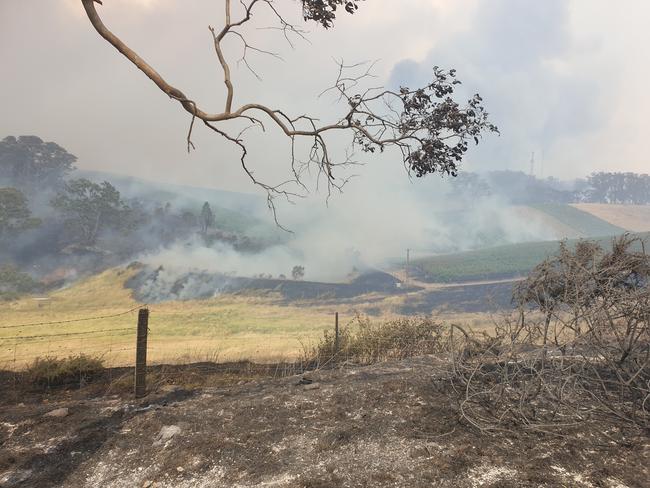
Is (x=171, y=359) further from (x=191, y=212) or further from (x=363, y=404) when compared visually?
(x=191, y=212)

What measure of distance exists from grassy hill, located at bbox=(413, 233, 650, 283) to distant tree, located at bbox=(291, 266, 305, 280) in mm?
15317

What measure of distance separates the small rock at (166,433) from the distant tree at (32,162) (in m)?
74.7

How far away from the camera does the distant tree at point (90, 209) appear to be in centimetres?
5597

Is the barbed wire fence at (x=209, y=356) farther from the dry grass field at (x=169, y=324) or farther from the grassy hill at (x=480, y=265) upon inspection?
the grassy hill at (x=480, y=265)

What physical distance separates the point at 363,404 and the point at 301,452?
1.63 meters

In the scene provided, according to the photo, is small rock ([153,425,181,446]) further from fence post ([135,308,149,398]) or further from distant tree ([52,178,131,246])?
distant tree ([52,178,131,246])

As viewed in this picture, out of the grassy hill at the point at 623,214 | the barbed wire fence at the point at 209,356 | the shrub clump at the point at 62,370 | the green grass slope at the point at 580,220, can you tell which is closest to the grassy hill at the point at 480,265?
the green grass slope at the point at 580,220

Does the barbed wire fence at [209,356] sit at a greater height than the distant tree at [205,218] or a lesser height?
lesser

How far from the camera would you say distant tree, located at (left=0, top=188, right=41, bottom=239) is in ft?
162

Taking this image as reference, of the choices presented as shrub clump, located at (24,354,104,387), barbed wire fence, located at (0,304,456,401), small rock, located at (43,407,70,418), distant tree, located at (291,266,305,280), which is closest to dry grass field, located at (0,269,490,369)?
barbed wire fence, located at (0,304,456,401)

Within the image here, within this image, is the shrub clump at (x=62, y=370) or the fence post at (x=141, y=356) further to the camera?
the shrub clump at (x=62, y=370)

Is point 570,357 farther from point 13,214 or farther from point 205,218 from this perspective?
point 205,218

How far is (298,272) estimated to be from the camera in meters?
58.0

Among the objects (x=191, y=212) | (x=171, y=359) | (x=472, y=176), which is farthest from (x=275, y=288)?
(x=472, y=176)
